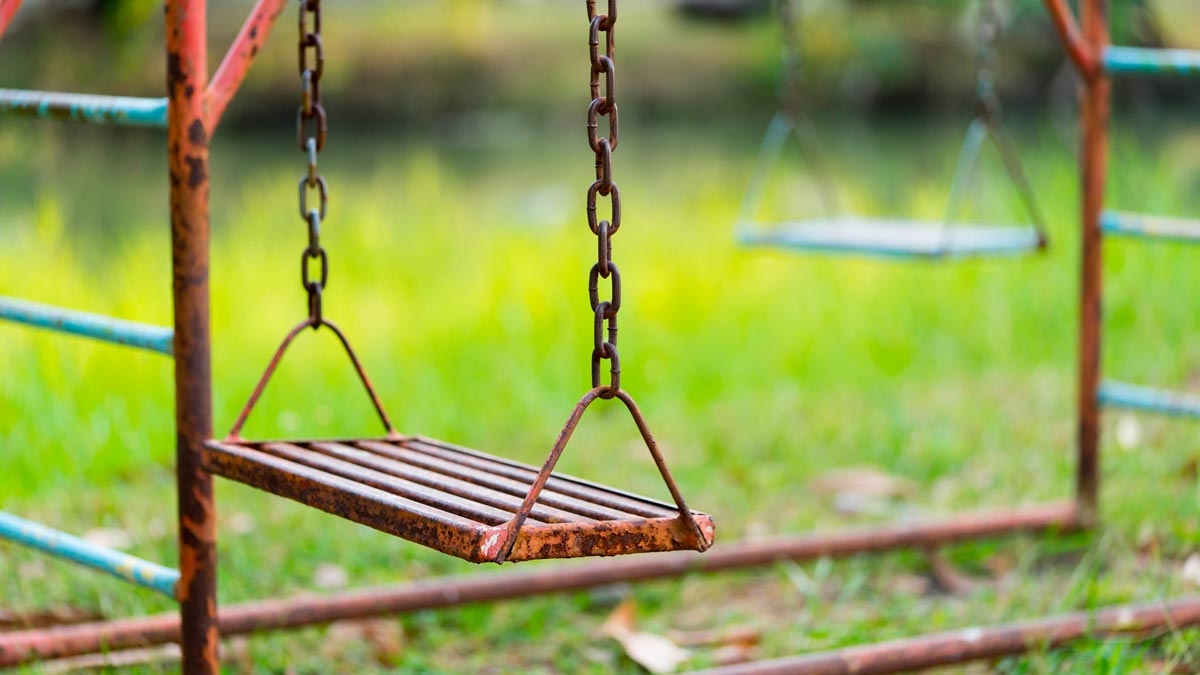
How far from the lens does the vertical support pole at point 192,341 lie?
1.80 m

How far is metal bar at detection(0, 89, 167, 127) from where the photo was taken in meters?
1.83

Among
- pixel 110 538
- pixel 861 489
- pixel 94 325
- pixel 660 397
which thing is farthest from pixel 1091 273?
pixel 110 538

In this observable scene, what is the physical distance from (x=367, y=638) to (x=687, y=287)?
9.39 feet

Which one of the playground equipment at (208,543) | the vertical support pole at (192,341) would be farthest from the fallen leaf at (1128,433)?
the vertical support pole at (192,341)

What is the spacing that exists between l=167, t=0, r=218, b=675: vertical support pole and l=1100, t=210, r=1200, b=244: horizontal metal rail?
5.54ft

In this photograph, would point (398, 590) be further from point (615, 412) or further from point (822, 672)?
point (615, 412)

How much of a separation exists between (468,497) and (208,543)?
0.44 metres

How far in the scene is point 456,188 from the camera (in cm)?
1017

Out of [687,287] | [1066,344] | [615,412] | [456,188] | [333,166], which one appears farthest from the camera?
[333,166]

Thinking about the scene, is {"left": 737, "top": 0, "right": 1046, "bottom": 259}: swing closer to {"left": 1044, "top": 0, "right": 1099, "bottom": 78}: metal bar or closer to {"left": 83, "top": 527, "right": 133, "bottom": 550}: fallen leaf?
{"left": 1044, "top": 0, "right": 1099, "bottom": 78}: metal bar

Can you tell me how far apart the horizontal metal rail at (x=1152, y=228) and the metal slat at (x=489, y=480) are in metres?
1.48

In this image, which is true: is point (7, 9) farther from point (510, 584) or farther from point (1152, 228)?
point (1152, 228)

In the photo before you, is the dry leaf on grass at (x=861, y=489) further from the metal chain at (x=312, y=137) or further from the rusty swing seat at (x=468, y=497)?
the metal chain at (x=312, y=137)

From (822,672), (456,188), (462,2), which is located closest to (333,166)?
(456,188)
